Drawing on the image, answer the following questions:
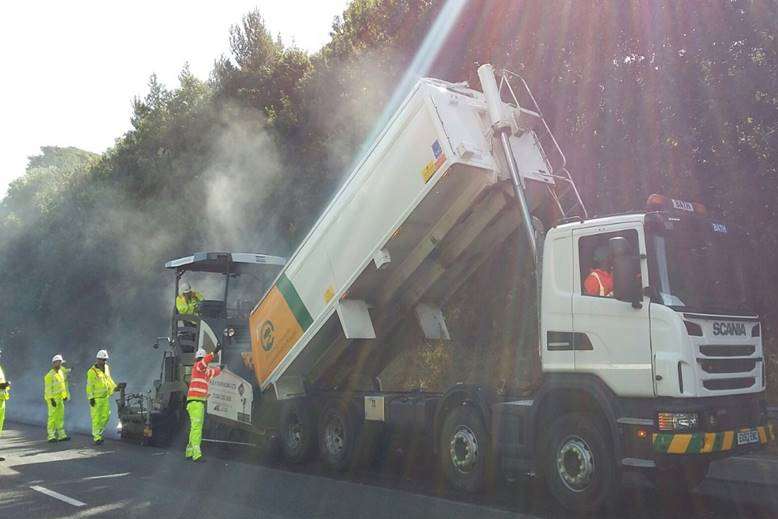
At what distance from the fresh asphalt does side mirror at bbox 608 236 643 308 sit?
1766mm

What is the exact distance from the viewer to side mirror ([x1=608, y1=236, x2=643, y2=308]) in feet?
18.1

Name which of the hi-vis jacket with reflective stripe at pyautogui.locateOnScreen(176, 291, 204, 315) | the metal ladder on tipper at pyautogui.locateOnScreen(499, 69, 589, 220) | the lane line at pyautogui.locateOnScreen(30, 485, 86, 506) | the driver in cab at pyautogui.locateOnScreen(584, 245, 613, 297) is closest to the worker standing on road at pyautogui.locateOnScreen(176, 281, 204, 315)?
the hi-vis jacket with reflective stripe at pyautogui.locateOnScreen(176, 291, 204, 315)

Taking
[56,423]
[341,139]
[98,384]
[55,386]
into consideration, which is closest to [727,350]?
[98,384]

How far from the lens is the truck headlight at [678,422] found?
5270mm

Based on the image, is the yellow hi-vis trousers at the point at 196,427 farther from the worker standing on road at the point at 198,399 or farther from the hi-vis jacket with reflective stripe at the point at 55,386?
the hi-vis jacket with reflective stripe at the point at 55,386

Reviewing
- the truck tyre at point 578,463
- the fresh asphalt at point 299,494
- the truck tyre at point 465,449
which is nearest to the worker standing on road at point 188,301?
the fresh asphalt at point 299,494

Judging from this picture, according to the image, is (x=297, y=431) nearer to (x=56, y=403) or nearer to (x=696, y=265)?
(x=696, y=265)

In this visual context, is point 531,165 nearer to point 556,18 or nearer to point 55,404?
point 556,18

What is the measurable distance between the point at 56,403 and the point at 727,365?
10.9 m

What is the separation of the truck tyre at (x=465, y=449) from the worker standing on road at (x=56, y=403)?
8.16 metres

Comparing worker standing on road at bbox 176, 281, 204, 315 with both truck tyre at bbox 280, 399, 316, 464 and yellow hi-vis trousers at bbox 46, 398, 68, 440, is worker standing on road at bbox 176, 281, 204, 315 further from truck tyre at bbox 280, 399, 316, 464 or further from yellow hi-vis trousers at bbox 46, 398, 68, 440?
yellow hi-vis trousers at bbox 46, 398, 68, 440

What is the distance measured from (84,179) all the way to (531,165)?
3107 centimetres

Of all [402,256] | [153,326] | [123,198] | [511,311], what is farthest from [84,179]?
[402,256]

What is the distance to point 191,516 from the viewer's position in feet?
19.8
